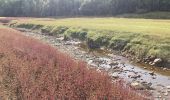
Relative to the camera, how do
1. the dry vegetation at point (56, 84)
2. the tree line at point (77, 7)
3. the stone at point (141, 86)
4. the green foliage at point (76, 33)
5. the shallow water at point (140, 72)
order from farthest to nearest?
the tree line at point (77, 7)
the green foliage at point (76, 33)
the shallow water at point (140, 72)
the stone at point (141, 86)
the dry vegetation at point (56, 84)

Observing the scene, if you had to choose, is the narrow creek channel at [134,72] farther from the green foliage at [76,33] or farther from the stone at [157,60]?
the green foliage at [76,33]

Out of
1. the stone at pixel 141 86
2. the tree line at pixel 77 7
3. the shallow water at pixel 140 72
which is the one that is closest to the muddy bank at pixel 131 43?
the shallow water at pixel 140 72

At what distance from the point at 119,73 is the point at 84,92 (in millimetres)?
13169

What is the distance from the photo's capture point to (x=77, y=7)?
441 ft

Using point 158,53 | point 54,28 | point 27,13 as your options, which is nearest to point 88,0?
point 27,13

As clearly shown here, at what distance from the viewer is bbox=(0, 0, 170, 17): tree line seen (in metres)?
120

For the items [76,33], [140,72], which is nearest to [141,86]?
[140,72]

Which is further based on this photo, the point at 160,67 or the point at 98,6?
the point at 98,6

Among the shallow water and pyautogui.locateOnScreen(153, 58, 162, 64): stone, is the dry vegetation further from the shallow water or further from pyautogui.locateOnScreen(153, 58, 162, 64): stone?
pyautogui.locateOnScreen(153, 58, 162, 64): stone

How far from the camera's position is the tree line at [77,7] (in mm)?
119812

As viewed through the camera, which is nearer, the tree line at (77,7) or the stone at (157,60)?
the stone at (157,60)

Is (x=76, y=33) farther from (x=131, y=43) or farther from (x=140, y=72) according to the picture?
(x=140, y=72)

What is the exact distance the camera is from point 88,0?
129 meters

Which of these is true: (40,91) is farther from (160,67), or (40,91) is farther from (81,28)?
(81,28)
